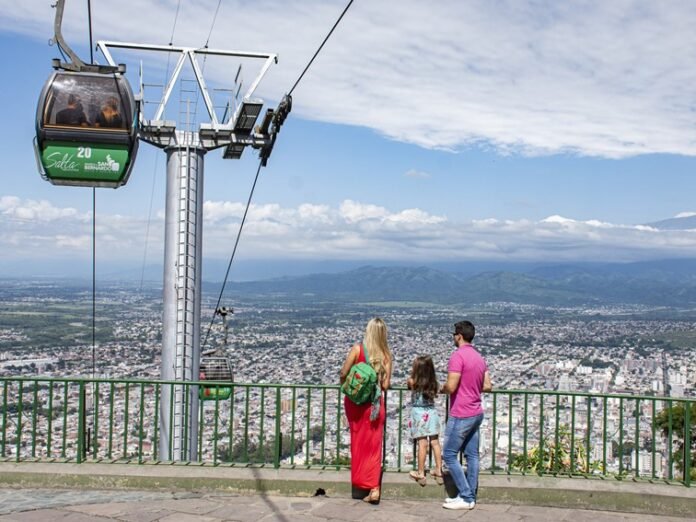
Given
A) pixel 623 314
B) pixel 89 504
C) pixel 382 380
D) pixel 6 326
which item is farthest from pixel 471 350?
pixel 623 314

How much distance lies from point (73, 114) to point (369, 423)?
23.4ft

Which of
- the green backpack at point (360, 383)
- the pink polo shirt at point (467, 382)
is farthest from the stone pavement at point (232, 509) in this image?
the green backpack at point (360, 383)

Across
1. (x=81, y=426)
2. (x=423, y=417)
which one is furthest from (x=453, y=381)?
(x=81, y=426)

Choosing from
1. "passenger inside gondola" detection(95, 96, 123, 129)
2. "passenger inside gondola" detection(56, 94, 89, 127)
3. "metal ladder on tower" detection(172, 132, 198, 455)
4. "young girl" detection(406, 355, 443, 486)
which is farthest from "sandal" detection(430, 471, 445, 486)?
"metal ladder on tower" detection(172, 132, 198, 455)

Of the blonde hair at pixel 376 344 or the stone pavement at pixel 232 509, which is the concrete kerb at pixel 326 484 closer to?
the stone pavement at pixel 232 509

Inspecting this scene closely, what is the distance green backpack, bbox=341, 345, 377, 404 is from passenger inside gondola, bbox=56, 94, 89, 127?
678 cm


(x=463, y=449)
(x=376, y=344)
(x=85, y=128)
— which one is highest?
(x=85, y=128)

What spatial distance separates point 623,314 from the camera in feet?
457

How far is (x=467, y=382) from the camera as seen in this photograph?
→ 735 centimetres

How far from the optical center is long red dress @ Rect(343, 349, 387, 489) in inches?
294

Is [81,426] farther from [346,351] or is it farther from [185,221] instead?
[346,351]

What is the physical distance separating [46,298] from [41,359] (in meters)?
74.5

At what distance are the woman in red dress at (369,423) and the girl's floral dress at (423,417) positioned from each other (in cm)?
52

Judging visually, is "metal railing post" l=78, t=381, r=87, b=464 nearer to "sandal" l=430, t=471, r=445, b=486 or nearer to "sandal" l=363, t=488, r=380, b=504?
"sandal" l=363, t=488, r=380, b=504
